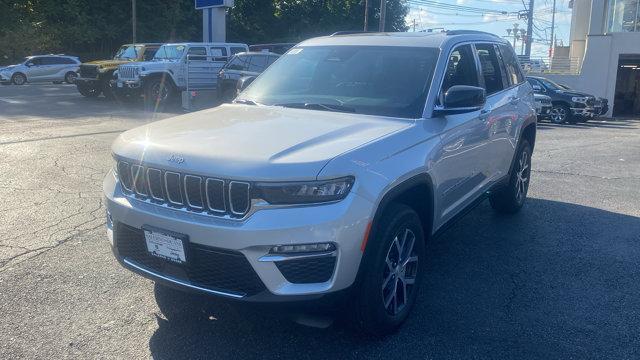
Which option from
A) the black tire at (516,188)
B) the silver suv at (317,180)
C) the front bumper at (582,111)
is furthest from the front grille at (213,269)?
the front bumper at (582,111)

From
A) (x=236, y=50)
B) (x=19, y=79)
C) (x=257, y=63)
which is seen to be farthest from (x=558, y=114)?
(x=19, y=79)

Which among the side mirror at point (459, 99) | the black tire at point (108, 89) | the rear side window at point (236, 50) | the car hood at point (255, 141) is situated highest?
the rear side window at point (236, 50)

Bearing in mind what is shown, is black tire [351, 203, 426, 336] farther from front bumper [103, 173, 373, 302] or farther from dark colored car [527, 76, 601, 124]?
dark colored car [527, 76, 601, 124]

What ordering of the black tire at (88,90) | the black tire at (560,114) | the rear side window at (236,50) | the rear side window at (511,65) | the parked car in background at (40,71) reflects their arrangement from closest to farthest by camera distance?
the rear side window at (511,65) → the rear side window at (236,50) → the black tire at (560,114) → the black tire at (88,90) → the parked car in background at (40,71)

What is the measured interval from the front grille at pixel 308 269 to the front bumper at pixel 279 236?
0.7 inches

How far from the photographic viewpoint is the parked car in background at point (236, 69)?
1700 centimetres

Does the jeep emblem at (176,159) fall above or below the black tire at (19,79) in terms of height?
above

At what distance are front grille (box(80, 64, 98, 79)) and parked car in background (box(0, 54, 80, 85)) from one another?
35.3 feet

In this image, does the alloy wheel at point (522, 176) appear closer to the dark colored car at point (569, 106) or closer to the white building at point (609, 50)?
the dark colored car at point (569, 106)

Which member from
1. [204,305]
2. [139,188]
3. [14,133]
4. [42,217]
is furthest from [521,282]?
[14,133]

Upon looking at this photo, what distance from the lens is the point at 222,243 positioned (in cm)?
313

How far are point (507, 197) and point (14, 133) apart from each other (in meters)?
10.0

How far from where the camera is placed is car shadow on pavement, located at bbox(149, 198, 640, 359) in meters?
3.63

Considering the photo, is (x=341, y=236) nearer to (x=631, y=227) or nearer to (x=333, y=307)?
(x=333, y=307)
